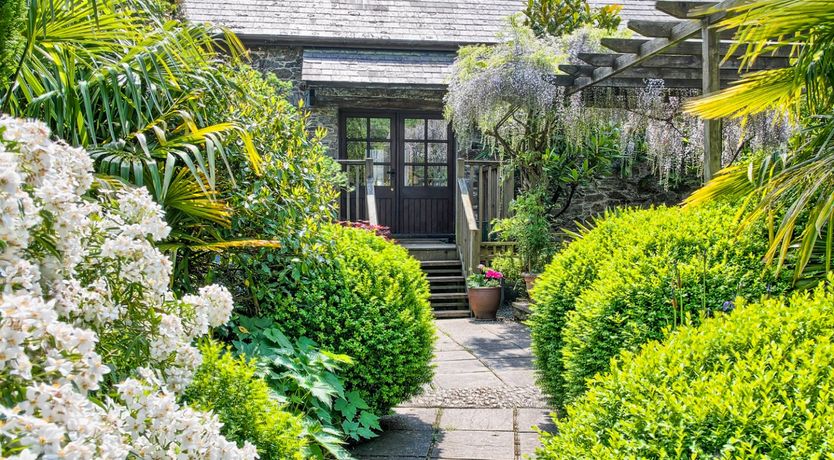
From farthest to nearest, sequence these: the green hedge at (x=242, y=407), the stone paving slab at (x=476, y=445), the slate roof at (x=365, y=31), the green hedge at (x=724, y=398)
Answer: the slate roof at (x=365, y=31) < the stone paving slab at (x=476, y=445) < the green hedge at (x=242, y=407) < the green hedge at (x=724, y=398)

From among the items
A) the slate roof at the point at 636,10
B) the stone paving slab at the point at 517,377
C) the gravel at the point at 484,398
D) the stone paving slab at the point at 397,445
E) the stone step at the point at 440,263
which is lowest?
the stone paving slab at the point at 517,377

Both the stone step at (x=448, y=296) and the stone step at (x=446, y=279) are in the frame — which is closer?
the stone step at (x=448, y=296)

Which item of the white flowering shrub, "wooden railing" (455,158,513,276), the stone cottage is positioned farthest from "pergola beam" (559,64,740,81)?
the white flowering shrub

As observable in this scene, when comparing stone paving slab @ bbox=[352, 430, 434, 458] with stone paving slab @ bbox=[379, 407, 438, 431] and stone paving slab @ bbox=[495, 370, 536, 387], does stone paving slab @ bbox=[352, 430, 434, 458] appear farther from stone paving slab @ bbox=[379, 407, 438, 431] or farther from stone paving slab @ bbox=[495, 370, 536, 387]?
stone paving slab @ bbox=[495, 370, 536, 387]

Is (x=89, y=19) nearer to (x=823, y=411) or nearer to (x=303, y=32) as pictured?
(x=823, y=411)

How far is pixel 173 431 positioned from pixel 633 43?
215 inches

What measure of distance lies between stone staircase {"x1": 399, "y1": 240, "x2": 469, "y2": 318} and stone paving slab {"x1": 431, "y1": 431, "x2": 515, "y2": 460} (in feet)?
14.1

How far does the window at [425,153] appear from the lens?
34.2 feet

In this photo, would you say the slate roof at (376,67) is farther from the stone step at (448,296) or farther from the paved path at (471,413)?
the paved path at (471,413)

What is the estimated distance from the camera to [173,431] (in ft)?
4.50

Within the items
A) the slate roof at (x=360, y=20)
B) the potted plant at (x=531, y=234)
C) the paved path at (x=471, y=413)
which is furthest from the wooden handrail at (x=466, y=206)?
the slate roof at (x=360, y=20)

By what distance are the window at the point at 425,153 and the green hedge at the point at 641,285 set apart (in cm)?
644

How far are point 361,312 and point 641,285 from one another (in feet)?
4.38

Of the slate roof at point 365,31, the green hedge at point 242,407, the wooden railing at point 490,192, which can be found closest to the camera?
the green hedge at point 242,407
